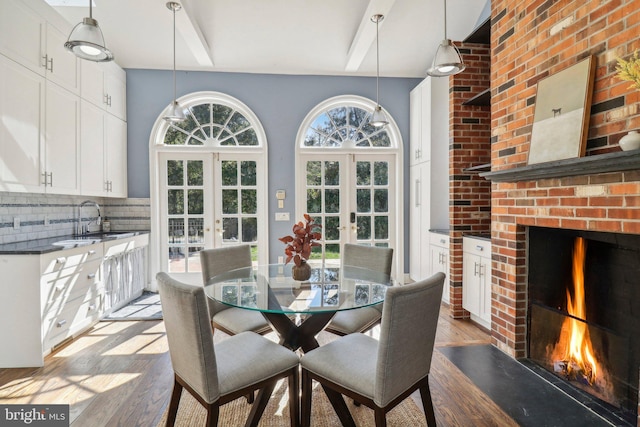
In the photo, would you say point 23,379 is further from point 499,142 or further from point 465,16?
point 465,16

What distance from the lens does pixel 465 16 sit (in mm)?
3984

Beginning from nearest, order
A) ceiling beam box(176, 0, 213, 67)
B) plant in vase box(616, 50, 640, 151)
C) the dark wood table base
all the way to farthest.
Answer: plant in vase box(616, 50, 640, 151) → the dark wood table base → ceiling beam box(176, 0, 213, 67)

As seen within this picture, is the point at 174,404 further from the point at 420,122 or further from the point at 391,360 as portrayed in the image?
the point at 420,122

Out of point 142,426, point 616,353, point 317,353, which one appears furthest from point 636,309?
point 142,426

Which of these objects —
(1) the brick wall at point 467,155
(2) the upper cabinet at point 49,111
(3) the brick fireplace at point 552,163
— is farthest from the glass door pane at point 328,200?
(2) the upper cabinet at point 49,111

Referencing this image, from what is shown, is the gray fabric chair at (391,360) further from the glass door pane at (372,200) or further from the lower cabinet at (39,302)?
the glass door pane at (372,200)

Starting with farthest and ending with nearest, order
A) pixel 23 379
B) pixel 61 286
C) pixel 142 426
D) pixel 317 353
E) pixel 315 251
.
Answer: pixel 315 251
pixel 61 286
pixel 23 379
pixel 142 426
pixel 317 353

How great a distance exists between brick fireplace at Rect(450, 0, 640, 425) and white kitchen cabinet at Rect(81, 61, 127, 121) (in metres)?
3.91

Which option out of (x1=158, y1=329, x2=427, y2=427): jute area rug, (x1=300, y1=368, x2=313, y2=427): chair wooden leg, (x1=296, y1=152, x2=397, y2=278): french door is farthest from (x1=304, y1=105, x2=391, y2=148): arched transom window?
(x1=300, y1=368, x2=313, y2=427): chair wooden leg

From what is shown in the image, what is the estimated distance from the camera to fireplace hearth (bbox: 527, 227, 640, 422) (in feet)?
5.93

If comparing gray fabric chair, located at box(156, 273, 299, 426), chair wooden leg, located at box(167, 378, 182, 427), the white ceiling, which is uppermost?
the white ceiling

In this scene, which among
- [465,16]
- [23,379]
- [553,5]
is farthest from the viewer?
[465,16]

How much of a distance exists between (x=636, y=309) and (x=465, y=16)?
3.54m

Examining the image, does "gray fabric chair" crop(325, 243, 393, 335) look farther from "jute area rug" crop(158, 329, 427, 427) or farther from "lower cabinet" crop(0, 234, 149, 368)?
"lower cabinet" crop(0, 234, 149, 368)
